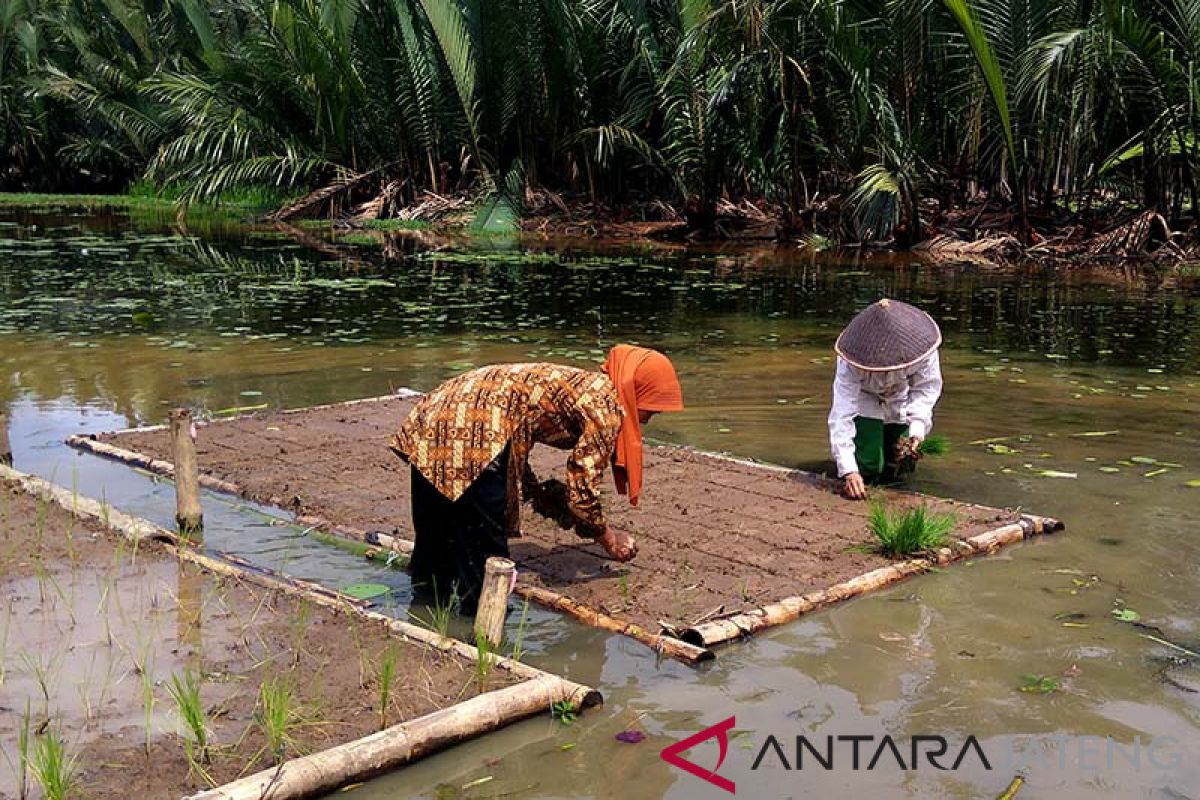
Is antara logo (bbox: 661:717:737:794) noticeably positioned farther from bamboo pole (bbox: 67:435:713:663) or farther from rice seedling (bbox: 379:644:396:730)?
rice seedling (bbox: 379:644:396:730)

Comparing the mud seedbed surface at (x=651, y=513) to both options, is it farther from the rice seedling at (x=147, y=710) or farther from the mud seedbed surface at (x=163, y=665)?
the rice seedling at (x=147, y=710)

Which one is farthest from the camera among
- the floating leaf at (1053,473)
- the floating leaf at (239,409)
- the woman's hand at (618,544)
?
the floating leaf at (239,409)

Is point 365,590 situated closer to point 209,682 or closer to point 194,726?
point 209,682

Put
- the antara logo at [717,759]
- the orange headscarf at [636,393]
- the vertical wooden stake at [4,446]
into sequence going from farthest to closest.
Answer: the vertical wooden stake at [4,446]
the orange headscarf at [636,393]
the antara logo at [717,759]

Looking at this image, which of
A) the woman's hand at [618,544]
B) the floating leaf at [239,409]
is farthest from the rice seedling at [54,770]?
the floating leaf at [239,409]

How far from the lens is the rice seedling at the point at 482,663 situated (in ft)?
10.9

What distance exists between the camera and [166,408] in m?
7.32

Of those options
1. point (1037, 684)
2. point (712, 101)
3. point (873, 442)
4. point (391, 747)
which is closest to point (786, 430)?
point (873, 442)

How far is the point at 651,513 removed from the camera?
505 cm

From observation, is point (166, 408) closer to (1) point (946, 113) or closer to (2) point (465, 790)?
(2) point (465, 790)

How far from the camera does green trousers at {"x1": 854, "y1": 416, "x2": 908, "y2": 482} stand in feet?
17.9

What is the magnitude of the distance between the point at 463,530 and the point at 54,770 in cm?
157

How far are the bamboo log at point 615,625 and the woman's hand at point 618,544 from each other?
255 mm

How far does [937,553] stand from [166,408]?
15.9 feet
